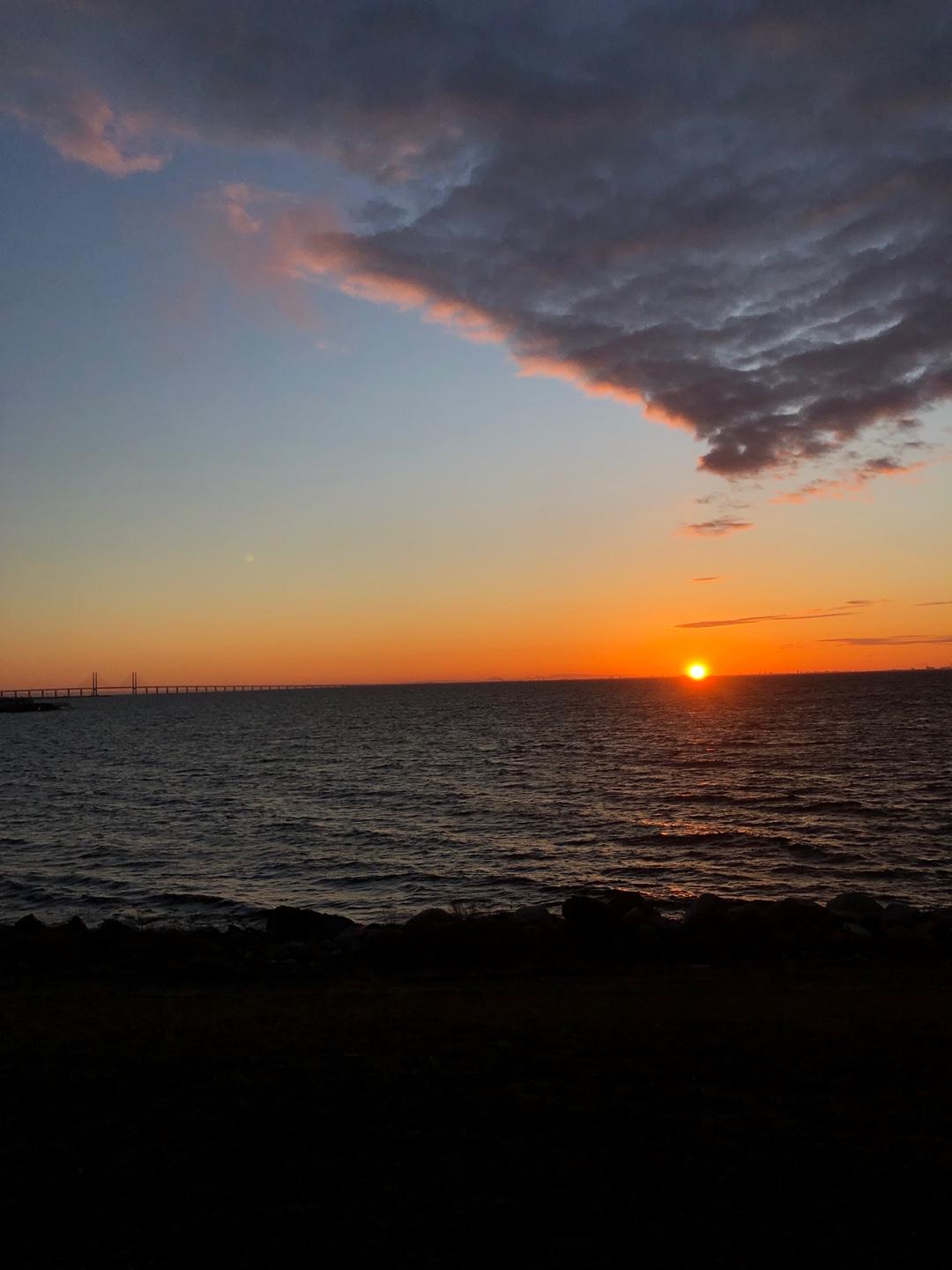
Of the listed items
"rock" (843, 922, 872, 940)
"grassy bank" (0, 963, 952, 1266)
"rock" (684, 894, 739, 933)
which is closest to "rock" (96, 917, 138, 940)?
"grassy bank" (0, 963, 952, 1266)

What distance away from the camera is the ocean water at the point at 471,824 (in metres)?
30.2

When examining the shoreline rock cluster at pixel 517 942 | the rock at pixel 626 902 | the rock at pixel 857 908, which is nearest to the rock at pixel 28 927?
the shoreline rock cluster at pixel 517 942

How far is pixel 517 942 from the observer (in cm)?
2033

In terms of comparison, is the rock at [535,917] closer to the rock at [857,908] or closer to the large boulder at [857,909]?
the large boulder at [857,909]

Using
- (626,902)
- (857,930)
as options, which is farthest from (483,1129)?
(626,902)

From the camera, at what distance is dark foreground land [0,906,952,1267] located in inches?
270

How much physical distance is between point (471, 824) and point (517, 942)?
2223 centimetres

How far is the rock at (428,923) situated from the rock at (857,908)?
9.97m

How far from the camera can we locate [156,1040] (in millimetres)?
→ 12211

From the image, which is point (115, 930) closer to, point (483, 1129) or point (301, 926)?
point (301, 926)

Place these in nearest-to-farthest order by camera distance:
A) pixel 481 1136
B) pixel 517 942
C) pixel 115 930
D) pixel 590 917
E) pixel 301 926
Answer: pixel 481 1136 < pixel 517 942 < pixel 590 917 < pixel 115 930 < pixel 301 926

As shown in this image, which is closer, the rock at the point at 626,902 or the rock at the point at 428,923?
the rock at the point at 428,923

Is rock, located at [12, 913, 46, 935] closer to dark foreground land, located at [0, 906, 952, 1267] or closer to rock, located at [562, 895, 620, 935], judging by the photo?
dark foreground land, located at [0, 906, 952, 1267]

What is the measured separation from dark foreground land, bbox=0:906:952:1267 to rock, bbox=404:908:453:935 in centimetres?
434
